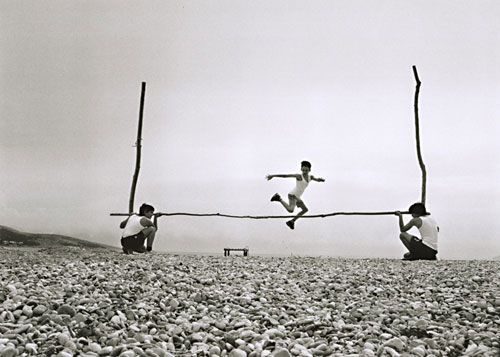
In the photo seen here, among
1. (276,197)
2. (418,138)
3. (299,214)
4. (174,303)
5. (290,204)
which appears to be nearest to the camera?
(174,303)

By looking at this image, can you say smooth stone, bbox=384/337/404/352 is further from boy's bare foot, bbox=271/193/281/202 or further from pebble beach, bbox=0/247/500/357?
boy's bare foot, bbox=271/193/281/202

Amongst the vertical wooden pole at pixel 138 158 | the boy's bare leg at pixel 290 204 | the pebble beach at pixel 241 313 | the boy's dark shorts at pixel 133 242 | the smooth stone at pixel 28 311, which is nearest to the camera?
the pebble beach at pixel 241 313

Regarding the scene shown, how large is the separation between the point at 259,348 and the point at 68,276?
3828 mm

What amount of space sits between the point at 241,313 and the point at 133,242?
7273 mm

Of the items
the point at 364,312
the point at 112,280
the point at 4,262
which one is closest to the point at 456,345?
the point at 364,312

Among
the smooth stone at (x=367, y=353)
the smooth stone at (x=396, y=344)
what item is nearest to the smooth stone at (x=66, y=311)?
the smooth stone at (x=367, y=353)

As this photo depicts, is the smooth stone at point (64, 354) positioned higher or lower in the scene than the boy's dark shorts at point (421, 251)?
lower

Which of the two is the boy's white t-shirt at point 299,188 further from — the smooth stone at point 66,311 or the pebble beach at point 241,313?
the smooth stone at point 66,311

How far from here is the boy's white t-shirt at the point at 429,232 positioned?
1148 centimetres

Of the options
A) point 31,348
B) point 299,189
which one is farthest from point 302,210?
point 31,348

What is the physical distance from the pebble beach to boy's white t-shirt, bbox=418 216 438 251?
12.0 feet

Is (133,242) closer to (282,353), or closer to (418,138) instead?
(282,353)

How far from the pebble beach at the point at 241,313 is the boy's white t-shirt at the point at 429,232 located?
367 centimetres

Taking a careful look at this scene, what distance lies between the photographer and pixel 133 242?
12.1 m
